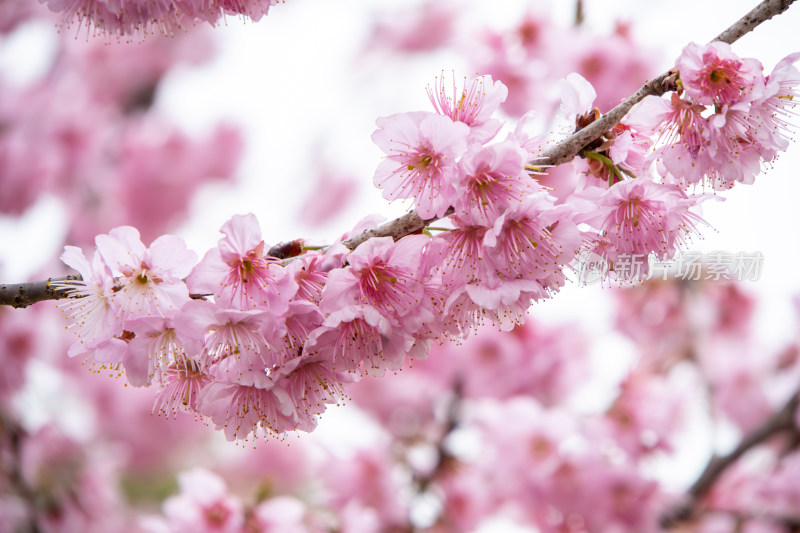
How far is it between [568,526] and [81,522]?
7.21ft

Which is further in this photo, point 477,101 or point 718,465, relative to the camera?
point 718,465

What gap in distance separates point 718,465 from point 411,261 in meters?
2.60

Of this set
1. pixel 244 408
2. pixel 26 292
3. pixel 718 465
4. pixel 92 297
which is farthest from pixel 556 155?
pixel 718 465

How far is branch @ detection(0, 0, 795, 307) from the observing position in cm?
101

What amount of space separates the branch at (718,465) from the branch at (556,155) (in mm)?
2427

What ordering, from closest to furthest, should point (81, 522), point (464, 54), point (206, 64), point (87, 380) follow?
point (464, 54) → point (81, 522) → point (87, 380) → point (206, 64)

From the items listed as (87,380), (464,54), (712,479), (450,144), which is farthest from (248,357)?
(87,380)

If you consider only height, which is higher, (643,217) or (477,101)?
(477,101)

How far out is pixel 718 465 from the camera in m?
3.03

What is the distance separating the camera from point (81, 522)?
309 centimetres

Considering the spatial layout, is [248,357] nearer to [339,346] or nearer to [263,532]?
[339,346]

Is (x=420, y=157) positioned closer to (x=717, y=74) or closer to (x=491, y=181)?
(x=491, y=181)

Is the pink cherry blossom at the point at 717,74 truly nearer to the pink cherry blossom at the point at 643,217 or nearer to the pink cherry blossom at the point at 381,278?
the pink cherry blossom at the point at 643,217

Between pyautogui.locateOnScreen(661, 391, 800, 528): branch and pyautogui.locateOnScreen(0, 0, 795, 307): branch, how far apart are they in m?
2.43
